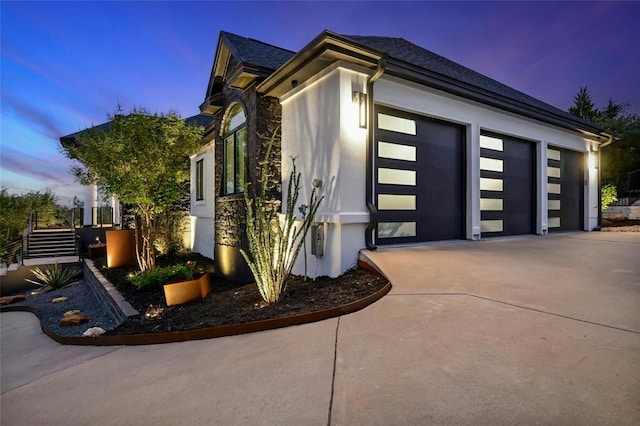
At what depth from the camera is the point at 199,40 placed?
9.98 m

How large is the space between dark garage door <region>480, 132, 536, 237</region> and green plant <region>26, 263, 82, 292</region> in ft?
40.0

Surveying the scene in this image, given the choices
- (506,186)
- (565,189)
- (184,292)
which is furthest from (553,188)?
(184,292)

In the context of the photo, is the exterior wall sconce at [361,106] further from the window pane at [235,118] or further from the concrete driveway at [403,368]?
the window pane at [235,118]

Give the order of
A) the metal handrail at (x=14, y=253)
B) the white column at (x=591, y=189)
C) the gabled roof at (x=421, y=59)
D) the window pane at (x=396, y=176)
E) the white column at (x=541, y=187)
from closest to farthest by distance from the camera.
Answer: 1. the window pane at (x=396, y=176)
2. the gabled roof at (x=421, y=59)
3. the white column at (x=541, y=187)
4. the white column at (x=591, y=189)
5. the metal handrail at (x=14, y=253)

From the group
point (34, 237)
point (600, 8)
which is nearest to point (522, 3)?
point (600, 8)

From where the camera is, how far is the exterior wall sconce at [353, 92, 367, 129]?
16.3 feet

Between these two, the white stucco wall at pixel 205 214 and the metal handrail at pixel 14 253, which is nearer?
the white stucco wall at pixel 205 214

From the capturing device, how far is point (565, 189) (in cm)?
922

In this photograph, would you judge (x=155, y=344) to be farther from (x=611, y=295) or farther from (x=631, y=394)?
(x=611, y=295)

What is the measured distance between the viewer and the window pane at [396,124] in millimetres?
5734

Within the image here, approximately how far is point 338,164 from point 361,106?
1036 mm

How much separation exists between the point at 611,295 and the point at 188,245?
11722mm

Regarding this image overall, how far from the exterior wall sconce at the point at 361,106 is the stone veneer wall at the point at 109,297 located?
4714 mm

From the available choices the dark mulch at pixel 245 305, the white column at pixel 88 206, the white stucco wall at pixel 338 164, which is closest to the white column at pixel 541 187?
A: the white stucco wall at pixel 338 164
